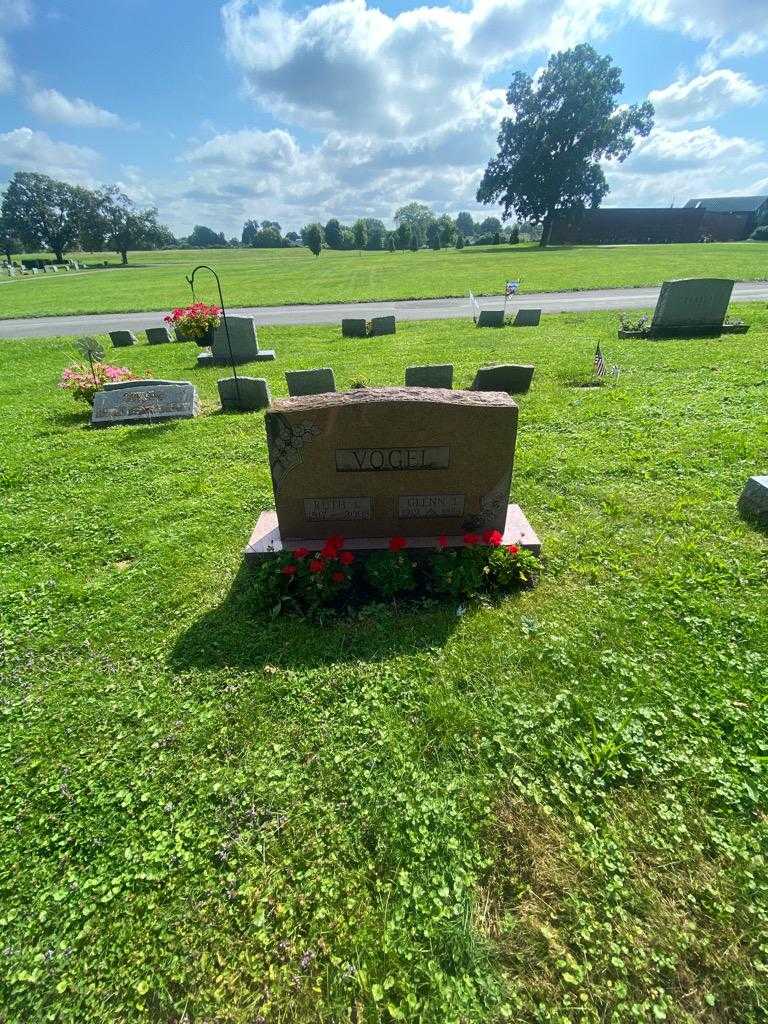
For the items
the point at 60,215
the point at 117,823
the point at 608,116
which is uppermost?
the point at 608,116

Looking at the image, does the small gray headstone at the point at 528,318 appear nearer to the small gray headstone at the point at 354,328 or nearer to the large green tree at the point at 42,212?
Answer: the small gray headstone at the point at 354,328

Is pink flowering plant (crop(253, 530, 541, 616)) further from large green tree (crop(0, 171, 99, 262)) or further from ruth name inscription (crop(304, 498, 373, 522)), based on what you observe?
large green tree (crop(0, 171, 99, 262))

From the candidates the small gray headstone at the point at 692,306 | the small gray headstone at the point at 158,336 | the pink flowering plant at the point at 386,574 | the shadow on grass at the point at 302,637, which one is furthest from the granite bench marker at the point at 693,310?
the small gray headstone at the point at 158,336

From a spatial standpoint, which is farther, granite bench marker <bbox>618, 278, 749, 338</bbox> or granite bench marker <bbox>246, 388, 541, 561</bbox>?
granite bench marker <bbox>618, 278, 749, 338</bbox>

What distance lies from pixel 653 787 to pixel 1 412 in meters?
12.8

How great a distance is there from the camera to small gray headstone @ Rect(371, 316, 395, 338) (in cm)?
1545

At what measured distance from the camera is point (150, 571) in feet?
15.6

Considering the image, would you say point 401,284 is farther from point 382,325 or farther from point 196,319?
point 196,319

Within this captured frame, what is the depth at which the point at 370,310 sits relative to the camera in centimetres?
2059

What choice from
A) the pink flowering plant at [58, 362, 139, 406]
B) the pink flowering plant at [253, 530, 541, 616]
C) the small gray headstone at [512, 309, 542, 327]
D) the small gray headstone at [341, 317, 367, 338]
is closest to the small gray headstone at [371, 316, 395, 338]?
the small gray headstone at [341, 317, 367, 338]

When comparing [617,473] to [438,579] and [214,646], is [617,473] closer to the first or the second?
[438,579]

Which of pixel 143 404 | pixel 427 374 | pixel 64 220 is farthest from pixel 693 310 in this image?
pixel 64 220

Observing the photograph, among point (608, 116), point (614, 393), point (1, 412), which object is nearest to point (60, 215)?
point (608, 116)

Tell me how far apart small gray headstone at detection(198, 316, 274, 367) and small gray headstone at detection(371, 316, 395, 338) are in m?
3.91
